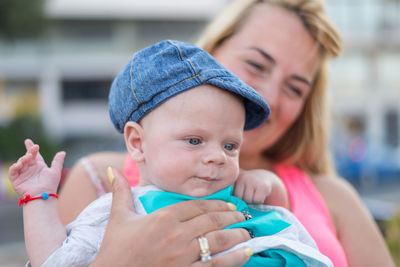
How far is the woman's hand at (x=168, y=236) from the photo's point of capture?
139 centimetres

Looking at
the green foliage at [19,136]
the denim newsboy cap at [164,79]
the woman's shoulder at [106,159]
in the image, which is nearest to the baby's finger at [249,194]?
the denim newsboy cap at [164,79]

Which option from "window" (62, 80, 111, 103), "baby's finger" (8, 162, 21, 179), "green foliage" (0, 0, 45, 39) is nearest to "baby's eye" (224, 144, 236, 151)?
Result: "baby's finger" (8, 162, 21, 179)

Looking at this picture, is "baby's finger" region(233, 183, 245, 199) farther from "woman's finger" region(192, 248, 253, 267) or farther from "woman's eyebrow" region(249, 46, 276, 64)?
"woman's eyebrow" region(249, 46, 276, 64)

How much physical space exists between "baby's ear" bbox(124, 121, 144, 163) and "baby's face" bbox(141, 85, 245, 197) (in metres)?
0.04

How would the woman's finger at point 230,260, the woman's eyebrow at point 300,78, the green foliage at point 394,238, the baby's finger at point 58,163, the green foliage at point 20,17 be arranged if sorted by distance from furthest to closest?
1. the green foliage at point 20,17
2. the green foliage at point 394,238
3. the woman's eyebrow at point 300,78
4. the baby's finger at point 58,163
5. the woman's finger at point 230,260

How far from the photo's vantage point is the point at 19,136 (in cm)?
1593

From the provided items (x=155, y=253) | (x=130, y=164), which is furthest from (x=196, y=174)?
(x=130, y=164)

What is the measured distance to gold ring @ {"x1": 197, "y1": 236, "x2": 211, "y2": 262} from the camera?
4.61 feet

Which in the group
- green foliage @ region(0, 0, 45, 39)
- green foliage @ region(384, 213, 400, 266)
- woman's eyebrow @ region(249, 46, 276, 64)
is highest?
green foliage @ region(0, 0, 45, 39)

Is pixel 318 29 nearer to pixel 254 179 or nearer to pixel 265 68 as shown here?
pixel 265 68

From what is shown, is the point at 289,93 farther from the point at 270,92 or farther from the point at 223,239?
the point at 223,239

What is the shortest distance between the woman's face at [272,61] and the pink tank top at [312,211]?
0.85ft

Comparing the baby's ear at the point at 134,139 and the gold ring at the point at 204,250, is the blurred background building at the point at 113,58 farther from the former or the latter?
the gold ring at the point at 204,250

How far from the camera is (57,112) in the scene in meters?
23.3
